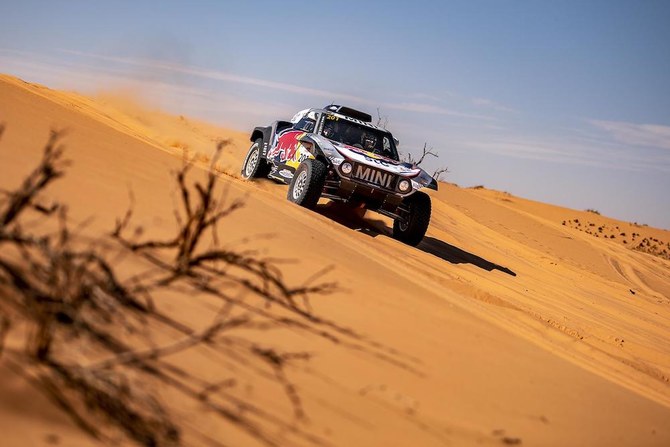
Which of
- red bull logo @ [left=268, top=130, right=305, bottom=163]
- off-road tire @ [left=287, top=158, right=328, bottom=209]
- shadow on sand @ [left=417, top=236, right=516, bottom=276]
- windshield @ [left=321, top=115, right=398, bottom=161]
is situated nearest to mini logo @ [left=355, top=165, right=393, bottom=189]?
off-road tire @ [left=287, top=158, right=328, bottom=209]

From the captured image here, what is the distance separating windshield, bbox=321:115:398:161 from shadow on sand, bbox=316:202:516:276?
38.2 inches

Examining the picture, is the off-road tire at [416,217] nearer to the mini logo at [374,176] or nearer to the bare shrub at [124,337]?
the mini logo at [374,176]

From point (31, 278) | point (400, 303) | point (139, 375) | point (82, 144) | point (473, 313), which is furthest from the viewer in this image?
point (82, 144)

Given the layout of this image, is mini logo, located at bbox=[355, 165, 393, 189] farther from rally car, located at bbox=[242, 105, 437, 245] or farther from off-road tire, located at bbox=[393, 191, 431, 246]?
off-road tire, located at bbox=[393, 191, 431, 246]

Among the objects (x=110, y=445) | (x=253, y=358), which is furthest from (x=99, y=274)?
(x=110, y=445)

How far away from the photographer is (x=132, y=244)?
4.13 meters

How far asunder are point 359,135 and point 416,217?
1527mm

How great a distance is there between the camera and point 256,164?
44.7 feet

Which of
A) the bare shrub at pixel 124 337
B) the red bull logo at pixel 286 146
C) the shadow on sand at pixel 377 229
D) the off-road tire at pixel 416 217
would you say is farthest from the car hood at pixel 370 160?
the bare shrub at pixel 124 337

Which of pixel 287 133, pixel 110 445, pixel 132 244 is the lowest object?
pixel 110 445

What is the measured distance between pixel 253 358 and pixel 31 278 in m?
0.93

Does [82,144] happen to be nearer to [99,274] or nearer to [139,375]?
[99,274]

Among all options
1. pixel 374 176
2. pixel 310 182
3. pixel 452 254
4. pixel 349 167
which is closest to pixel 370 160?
pixel 374 176

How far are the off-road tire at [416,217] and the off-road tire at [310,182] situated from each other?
1.50m
